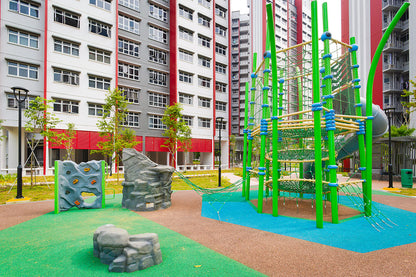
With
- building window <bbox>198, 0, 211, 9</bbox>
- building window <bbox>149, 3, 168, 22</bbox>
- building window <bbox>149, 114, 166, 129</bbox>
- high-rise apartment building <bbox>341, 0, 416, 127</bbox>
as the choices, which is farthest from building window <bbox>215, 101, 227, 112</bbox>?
high-rise apartment building <bbox>341, 0, 416, 127</bbox>

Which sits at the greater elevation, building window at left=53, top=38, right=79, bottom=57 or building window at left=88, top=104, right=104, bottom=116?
building window at left=53, top=38, right=79, bottom=57

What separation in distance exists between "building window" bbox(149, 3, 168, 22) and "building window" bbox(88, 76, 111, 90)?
36.0ft

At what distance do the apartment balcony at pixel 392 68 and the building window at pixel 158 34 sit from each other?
28844 millimetres

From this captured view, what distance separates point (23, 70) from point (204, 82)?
20.7m

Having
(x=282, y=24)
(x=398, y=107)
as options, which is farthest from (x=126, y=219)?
(x=282, y=24)

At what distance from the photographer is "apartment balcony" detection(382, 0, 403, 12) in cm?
3197

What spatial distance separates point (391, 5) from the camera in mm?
31922

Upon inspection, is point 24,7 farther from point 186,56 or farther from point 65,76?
point 186,56

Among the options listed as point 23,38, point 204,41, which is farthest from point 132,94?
point 204,41

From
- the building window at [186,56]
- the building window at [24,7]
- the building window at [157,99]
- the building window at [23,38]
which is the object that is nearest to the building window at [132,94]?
the building window at [157,99]

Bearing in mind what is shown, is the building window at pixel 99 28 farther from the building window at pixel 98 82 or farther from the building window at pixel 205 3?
the building window at pixel 205 3

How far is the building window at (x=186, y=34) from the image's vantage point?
33781 mm

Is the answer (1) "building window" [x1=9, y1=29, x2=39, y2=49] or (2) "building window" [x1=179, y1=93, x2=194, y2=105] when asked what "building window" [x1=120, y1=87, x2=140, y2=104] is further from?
(1) "building window" [x1=9, y1=29, x2=39, y2=49]

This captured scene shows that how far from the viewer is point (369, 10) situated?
33.7 metres
